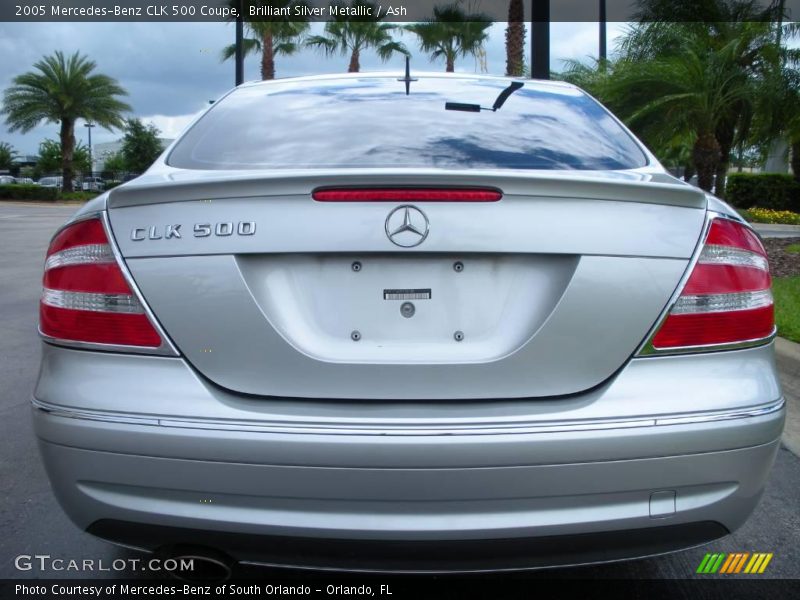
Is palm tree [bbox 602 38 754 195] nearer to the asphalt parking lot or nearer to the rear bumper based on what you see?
the asphalt parking lot

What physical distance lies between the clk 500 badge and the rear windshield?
362 mm

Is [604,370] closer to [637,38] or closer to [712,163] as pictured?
[712,163]

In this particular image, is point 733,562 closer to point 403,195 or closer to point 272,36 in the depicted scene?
point 403,195

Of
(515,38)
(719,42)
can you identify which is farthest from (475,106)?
(719,42)

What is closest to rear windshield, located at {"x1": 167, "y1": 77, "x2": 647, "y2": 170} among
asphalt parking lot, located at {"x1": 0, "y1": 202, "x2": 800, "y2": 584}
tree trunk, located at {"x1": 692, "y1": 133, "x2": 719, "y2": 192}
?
asphalt parking lot, located at {"x1": 0, "y1": 202, "x2": 800, "y2": 584}

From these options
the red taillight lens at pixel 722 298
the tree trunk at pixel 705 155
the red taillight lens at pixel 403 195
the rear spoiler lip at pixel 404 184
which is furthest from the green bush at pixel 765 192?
the red taillight lens at pixel 403 195

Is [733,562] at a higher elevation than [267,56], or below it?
below

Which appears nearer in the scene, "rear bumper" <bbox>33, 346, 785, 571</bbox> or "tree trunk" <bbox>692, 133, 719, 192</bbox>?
"rear bumper" <bbox>33, 346, 785, 571</bbox>

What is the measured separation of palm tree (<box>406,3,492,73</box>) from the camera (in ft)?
83.8

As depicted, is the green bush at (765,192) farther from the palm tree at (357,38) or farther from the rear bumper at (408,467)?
the rear bumper at (408,467)

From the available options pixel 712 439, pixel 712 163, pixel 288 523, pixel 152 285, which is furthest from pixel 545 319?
pixel 712 163

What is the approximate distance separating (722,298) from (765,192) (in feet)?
85.7

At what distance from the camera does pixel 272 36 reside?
89.4 ft

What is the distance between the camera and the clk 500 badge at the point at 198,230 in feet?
6.32
